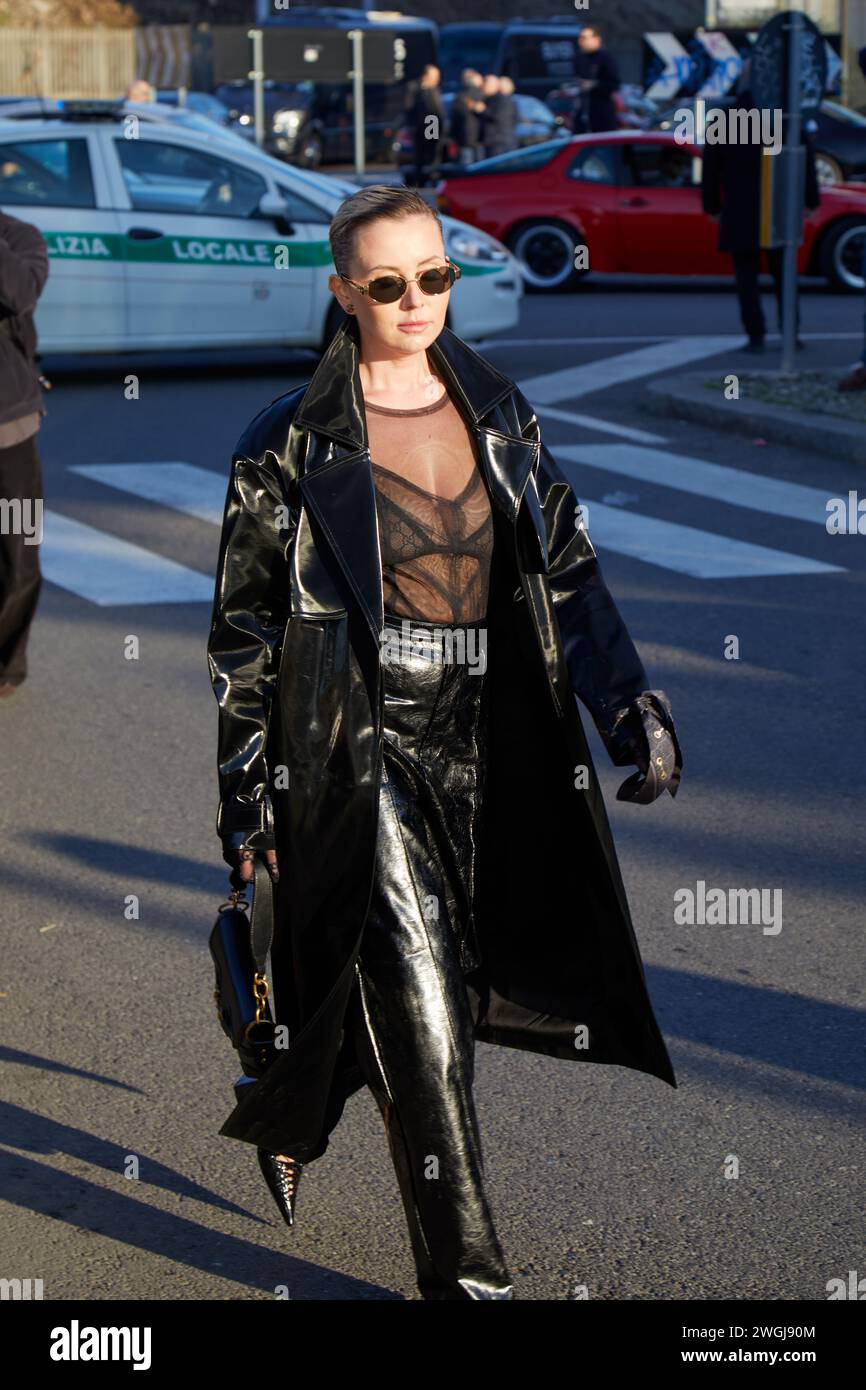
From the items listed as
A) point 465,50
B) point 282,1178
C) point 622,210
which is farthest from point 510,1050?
point 465,50

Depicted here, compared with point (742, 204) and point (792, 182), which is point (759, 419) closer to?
point (792, 182)

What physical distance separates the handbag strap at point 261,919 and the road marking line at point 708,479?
22.4 ft

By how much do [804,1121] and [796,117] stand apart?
10250mm

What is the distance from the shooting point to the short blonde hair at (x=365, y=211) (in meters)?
3.20

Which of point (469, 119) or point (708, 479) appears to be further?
point (469, 119)

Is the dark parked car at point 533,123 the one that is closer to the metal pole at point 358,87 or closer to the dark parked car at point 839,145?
the metal pole at point 358,87

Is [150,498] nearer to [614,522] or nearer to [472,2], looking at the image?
[614,522]

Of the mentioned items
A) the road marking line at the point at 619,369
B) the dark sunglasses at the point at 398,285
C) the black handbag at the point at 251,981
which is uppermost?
the dark sunglasses at the point at 398,285

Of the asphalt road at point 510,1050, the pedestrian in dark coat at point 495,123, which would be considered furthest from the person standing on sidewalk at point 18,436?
the pedestrian in dark coat at point 495,123

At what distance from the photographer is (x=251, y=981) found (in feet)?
11.1

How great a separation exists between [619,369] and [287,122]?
23.3 m

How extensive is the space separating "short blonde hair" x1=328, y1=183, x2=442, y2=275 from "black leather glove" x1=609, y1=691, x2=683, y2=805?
0.83 metres

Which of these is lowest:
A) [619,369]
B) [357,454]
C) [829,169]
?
[619,369]

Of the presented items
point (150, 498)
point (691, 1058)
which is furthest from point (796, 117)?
point (691, 1058)
